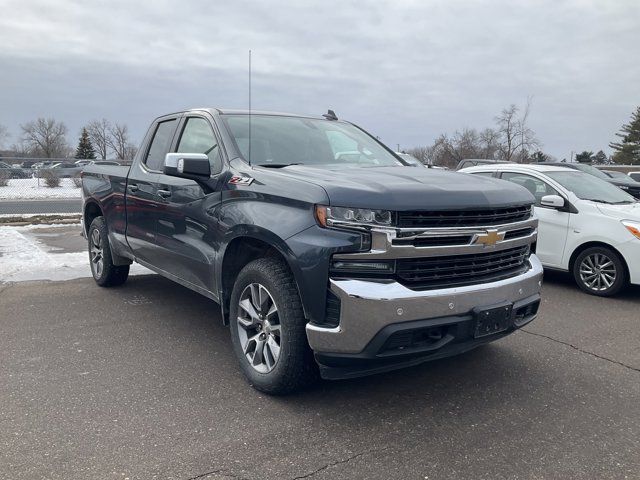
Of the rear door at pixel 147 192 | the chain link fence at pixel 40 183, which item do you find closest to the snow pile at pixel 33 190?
the chain link fence at pixel 40 183

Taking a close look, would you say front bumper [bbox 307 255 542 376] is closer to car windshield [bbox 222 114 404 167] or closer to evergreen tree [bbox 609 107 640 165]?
car windshield [bbox 222 114 404 167]

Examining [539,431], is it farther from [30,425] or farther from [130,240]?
[130,240]

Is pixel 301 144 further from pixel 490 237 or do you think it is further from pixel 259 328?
pixel 490 237

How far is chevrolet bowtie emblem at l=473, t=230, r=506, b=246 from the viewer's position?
11.0ft

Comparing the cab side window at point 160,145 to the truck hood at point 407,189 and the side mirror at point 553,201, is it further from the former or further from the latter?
the side mirror at point 553,201

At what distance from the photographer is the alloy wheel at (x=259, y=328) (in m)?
3.53

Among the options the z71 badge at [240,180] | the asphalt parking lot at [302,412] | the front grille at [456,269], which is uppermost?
the z71 badge at [240,180]

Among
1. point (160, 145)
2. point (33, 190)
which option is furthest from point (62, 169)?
point (160, 145)

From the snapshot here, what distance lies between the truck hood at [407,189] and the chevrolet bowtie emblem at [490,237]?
6.8 inches

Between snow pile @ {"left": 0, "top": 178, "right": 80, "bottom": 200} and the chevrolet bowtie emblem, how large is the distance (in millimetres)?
22793

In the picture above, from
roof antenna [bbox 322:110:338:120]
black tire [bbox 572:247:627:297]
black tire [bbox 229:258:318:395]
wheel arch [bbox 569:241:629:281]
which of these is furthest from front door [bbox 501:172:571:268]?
black tire [bbox 229:258:318:395]

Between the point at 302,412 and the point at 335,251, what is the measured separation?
1124 millimetres

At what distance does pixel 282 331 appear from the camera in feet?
11.0

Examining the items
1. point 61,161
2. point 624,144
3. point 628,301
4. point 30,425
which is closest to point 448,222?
point 30,425
